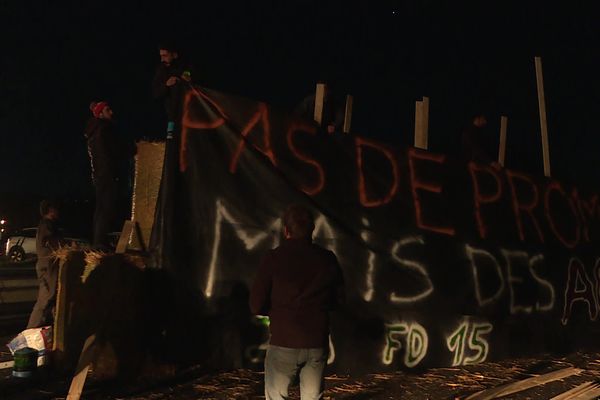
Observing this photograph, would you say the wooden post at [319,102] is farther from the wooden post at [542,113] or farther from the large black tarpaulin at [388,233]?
the wooden post at [542,113]

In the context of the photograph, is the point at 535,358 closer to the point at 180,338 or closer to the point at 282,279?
the point at 180,338

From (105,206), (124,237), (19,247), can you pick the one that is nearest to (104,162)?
(105,206)

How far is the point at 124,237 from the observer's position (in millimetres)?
5645

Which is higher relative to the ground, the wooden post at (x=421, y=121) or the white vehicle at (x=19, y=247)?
the wooden post at (x=421, y=121)

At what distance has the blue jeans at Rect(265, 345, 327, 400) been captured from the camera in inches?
139

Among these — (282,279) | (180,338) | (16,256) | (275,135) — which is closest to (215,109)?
(275,135)

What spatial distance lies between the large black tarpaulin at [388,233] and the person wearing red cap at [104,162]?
119 cm

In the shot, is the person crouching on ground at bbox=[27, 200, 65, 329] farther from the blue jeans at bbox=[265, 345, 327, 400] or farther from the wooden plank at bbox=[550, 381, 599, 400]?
the wooden plank at bbox=[550, 381, 599, 400]

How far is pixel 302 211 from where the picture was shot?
11.9ft

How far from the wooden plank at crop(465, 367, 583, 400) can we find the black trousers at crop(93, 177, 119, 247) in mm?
3586

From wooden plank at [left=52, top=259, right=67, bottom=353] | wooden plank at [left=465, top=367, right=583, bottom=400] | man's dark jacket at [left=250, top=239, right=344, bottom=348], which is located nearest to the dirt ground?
wooden plank at [left=465, top=367, right=583, bottom=400]

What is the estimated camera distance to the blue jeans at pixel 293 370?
3.52 meters

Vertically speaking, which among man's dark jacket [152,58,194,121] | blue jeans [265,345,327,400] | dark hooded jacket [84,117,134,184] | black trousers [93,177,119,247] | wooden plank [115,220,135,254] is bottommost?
blue jeans [265,345,327,400]

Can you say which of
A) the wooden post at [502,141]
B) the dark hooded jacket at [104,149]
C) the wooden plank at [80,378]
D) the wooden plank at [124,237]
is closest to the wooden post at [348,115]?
the wooden post at [502,141]
